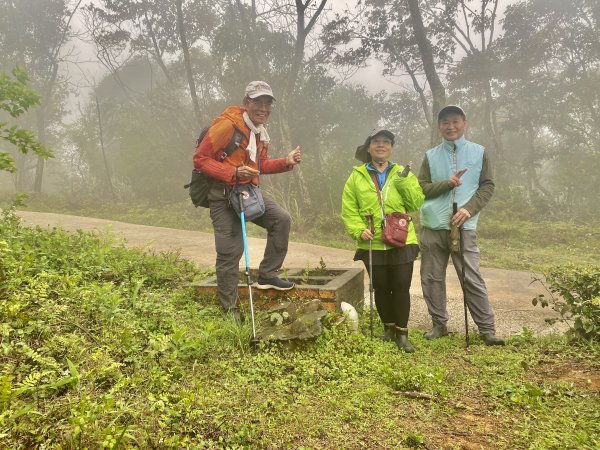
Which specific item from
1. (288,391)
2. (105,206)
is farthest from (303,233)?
(105,206)

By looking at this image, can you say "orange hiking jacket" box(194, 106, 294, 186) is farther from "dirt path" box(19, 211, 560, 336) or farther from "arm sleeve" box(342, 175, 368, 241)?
"dirt path" box(19, 211, 560, 336)

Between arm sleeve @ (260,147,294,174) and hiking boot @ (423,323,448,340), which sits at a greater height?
arm sleeve @ (260,147,294,174)

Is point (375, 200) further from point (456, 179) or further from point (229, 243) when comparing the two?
point (229, 243)

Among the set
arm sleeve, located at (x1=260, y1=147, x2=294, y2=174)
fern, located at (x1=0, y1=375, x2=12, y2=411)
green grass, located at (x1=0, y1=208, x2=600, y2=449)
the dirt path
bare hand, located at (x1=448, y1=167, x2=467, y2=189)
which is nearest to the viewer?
fern, located at (x1=0, y1=375, x2=12, y2=411)

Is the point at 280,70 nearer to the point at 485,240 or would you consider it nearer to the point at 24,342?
the point at 485,240

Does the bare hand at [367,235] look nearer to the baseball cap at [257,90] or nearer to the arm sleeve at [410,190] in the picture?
the arm sleeve at [410,190]

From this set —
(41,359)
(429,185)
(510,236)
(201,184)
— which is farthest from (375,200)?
(510,236)

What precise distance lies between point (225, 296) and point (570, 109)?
25329mm

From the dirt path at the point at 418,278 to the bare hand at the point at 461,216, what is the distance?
1.30m

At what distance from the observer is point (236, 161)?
407 centimetres

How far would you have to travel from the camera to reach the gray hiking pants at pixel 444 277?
4.27m

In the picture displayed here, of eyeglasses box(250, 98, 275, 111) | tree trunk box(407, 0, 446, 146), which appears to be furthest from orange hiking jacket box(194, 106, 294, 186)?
tree trunk box(407, 0, 446, 146)

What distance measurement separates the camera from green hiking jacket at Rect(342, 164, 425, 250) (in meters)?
4.07

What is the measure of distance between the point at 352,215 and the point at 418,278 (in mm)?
3082
